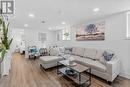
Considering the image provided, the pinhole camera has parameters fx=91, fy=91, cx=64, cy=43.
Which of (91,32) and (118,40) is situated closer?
(118,40)

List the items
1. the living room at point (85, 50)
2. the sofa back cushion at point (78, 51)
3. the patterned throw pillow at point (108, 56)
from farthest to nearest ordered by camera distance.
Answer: the sofa back cushion at point (78, 51) → the patterned throw pillow at point (108, 56) → the living room at point (85, 50)

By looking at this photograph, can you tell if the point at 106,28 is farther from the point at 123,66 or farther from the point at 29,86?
the point at 29,86

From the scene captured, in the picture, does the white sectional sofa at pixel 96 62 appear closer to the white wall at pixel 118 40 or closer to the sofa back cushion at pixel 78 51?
the sofa back cushion at pixel 78 51

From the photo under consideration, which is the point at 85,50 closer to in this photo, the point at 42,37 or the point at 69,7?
the point at 69,7

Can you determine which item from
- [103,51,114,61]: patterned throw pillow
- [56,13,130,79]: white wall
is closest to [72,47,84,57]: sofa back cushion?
[56,13,130,79]: white wall

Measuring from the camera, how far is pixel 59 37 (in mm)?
7555

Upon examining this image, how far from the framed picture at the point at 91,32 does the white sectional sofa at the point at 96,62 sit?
625 millimetres

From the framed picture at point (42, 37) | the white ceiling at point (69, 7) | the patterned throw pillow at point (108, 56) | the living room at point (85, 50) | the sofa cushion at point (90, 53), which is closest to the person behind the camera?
the white ceiling at point (69, 7)

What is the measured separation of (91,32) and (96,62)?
5.06 ft

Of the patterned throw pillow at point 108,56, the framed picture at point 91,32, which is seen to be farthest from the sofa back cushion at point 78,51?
the patterned throw pillow at point 108,56

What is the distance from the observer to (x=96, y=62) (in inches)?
128

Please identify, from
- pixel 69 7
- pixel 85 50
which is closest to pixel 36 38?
pixel 85 50

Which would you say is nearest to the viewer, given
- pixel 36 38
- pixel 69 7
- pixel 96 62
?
pixel 69 7

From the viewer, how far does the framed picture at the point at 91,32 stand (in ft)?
12.4
